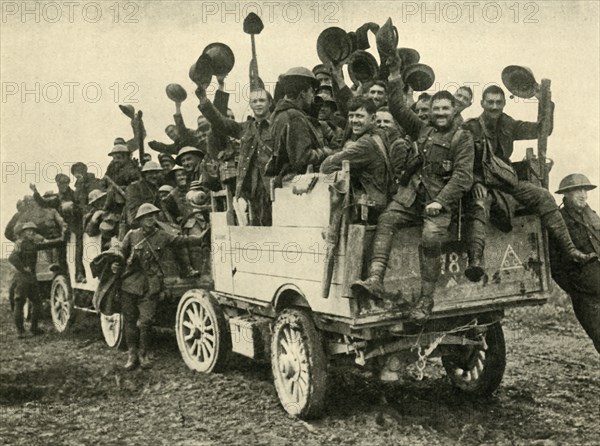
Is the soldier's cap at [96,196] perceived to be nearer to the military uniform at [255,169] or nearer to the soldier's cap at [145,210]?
the soldier's cap at [145,210]

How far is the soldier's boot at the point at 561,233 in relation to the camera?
568 centimetres

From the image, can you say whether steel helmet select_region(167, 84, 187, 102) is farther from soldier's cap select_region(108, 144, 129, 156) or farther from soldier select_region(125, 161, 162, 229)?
soldier select_region(125, 161, 162, 229)

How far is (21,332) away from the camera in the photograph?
11844 millimetres

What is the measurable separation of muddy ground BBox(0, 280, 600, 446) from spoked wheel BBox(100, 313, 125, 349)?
54cm

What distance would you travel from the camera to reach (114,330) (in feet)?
33.0

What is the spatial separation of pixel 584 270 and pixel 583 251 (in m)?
0.20

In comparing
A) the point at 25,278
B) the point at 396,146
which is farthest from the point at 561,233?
the point at 25,278

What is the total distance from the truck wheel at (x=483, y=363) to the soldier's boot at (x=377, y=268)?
1665mm

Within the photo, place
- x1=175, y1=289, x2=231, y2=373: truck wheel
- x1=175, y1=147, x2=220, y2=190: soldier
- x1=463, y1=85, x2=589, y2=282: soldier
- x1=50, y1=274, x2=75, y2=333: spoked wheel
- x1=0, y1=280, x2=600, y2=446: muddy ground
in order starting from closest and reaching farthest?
x1=463, y1=85, x2=589, y2=282: soldier, x1=0, y1=280, x2=600, y2=446: muddy ground, x1=175, y1=289, x2=231, y2=373: truck wheel, x1=175, y1=147, x2=220, y2=190: soldier, x1=50, y1=274, x2=75, y2=333: spoked wheel

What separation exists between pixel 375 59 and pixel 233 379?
3.86 meters

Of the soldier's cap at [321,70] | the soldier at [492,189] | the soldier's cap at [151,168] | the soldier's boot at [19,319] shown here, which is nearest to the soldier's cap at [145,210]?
the soldier's cap at [151,168]

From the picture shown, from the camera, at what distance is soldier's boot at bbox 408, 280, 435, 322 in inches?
210

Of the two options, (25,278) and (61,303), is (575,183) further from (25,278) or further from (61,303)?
(25,278)

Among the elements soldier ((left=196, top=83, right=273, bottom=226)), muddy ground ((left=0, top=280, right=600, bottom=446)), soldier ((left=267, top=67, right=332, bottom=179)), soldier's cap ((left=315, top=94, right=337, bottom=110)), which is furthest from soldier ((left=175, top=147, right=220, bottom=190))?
soldier ((left=267, top=67, right=332, bottom=179))
